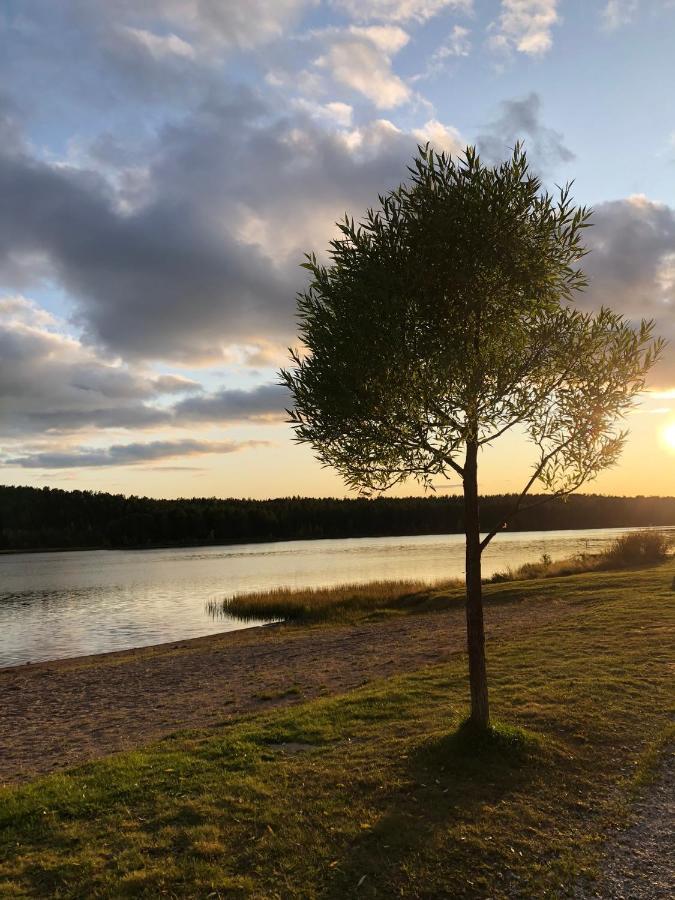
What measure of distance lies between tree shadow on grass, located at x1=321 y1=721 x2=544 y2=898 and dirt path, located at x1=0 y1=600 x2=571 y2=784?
709 centimetres

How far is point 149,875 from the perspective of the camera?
6953 mm

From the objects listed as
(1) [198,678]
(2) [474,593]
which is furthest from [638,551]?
(2) [474,593]

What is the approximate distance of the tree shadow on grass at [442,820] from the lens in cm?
680

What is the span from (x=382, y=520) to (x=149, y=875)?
179 meters

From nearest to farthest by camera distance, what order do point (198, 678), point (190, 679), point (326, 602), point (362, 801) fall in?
point (362, 801)
point (190, 679)
point (198, 678)
point (326, 602)

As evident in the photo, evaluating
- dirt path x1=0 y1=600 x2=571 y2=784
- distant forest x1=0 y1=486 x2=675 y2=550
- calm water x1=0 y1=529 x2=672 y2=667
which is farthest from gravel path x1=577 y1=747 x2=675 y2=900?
distant forest x1=0 y1=486 x2=675 y2=550

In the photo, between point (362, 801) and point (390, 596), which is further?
point (390, 596)

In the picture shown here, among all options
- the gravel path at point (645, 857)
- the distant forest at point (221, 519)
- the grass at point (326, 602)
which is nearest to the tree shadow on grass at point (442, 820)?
the gravel path at point (645, 857)

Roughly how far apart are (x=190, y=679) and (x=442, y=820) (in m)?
14.9

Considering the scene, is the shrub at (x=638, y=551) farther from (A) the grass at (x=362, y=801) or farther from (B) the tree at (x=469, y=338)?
(B) the tree at (x=469, y=338)

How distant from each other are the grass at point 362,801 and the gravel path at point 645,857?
26 centimetres

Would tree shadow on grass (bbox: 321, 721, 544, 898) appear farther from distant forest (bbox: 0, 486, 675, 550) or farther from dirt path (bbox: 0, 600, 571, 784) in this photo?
distant forest (bbox: 0, 486, 675, 550)

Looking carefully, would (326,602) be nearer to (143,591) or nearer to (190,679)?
(190,679)

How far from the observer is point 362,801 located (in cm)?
863
